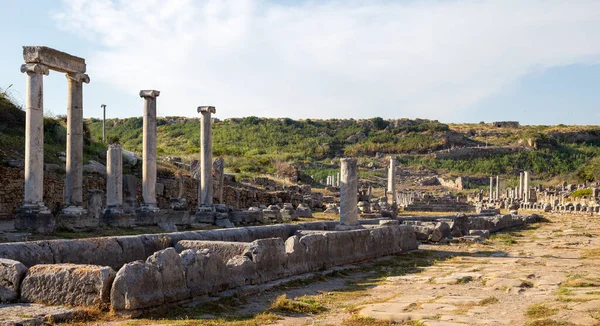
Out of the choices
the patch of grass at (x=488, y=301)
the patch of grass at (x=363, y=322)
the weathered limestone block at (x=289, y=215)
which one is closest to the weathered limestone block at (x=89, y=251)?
the patch of grass at (x=363, y=322)

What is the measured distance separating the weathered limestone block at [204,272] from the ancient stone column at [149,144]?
1380 centimetres

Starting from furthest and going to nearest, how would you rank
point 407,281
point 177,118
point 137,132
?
point 177,118
point 137,132
point 407,281

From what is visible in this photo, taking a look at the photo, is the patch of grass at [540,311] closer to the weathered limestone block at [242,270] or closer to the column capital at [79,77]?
the weathered limestone block at [242,270]

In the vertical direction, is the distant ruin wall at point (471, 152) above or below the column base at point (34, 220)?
above

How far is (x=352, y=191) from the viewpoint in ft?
55.5

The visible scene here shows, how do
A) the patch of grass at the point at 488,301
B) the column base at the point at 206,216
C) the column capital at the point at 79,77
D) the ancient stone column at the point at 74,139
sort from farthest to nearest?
1. the column base at the point at 206,216
2. the column capital at the point at 79,77
3. the ancient stone column at the point at 74,139
4. the patch of grass at the point at 488,301

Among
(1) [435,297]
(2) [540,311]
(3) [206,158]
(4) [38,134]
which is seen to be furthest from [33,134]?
(2) [540,311]

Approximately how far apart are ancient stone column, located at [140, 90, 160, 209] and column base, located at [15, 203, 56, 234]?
496 cm

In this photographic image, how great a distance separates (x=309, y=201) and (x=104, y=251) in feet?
92.9

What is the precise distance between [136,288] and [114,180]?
48.8 feet

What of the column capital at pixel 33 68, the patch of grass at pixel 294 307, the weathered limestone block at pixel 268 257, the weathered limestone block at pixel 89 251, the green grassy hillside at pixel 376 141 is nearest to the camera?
the patch of grass at pixel 294 307

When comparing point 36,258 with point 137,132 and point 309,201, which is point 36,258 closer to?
point 309,201

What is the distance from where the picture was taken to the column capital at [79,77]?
64.8ft

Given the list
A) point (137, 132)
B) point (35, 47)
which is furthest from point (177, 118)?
point (35, 47)
